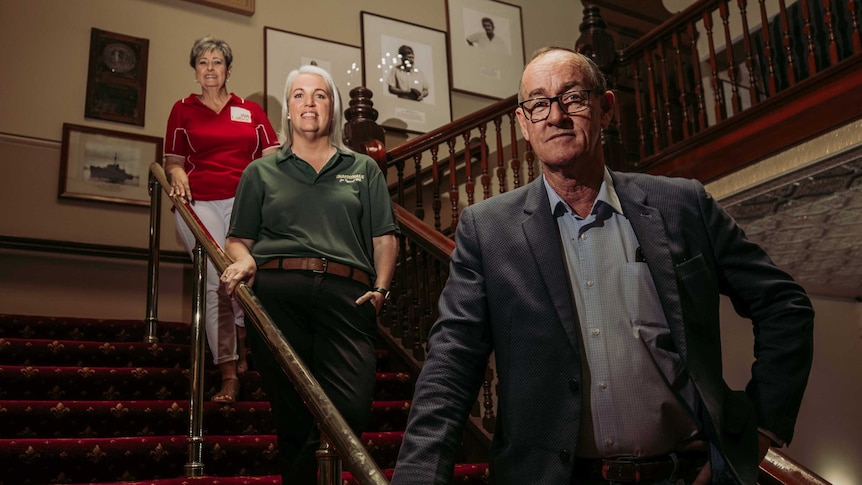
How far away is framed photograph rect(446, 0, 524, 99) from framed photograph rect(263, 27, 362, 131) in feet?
2.89

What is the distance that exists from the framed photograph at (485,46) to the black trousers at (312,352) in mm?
4582

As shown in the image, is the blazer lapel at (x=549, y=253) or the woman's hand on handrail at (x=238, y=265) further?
the woman's hand on handrail at (x=238, y=265)

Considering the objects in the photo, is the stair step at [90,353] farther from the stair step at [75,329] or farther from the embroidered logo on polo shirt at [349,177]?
the embroidered logo on polo shirt at [349,177]

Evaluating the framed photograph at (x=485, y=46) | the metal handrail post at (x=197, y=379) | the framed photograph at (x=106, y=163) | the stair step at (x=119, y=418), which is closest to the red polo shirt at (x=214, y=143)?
the metal handrail post at (x=197, y=379)

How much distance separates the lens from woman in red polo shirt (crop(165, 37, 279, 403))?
126 inches

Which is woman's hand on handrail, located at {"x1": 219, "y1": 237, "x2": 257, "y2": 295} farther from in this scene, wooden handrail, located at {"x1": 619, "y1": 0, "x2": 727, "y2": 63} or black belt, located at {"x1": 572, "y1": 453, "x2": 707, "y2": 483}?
wooden handrail, located at {"x1": 619, "y1": 0, "x2": 727, "y2": 63}

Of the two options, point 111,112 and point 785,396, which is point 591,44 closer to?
point 111,112

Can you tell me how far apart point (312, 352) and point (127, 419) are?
118 centimetres

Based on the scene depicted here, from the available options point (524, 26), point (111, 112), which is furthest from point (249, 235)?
point (524, 26)

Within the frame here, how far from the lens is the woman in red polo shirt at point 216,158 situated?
10.5 ft

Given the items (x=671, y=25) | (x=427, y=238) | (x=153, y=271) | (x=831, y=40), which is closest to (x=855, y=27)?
(x=831, y=40)

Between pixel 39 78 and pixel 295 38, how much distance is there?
1.74 meters

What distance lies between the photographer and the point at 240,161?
11.1 feet

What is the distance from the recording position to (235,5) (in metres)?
5.82
